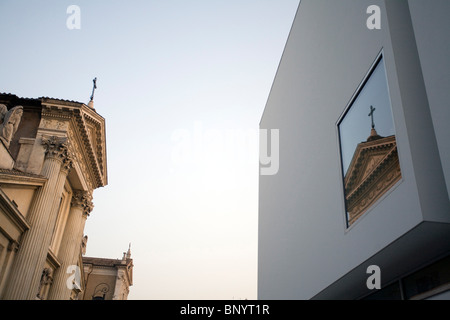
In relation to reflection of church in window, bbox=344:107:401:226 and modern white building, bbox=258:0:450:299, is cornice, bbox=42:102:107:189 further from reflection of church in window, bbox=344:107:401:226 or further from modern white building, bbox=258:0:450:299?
reflection of church in window, bbox=344:107:401:226

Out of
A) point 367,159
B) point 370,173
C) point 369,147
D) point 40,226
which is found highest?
point 40,226

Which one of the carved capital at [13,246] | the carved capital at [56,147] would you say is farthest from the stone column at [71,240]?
the carved capital at [13,246]

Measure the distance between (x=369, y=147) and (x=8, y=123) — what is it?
59.7 ft

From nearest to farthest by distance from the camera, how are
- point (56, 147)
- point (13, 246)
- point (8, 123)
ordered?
point (13, 246)
point (8, 123)
point (56, 147)

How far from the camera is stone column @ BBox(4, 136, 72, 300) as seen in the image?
1880cm

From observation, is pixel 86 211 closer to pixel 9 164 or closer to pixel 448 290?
pixel 9 164

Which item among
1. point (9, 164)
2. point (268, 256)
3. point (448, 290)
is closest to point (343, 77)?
point (448, 290)

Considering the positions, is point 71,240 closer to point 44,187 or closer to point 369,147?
point 44,187

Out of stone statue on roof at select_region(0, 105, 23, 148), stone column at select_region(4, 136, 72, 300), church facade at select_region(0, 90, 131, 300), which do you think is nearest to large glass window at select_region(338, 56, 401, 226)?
church facade at select_region(0, 90, 131, 300)

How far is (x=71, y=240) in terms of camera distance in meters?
26.9

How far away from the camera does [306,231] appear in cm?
1459

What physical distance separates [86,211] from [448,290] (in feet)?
84.1

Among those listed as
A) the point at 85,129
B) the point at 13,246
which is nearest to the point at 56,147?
the point at 85,129

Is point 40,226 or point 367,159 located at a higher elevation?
point 40,226
